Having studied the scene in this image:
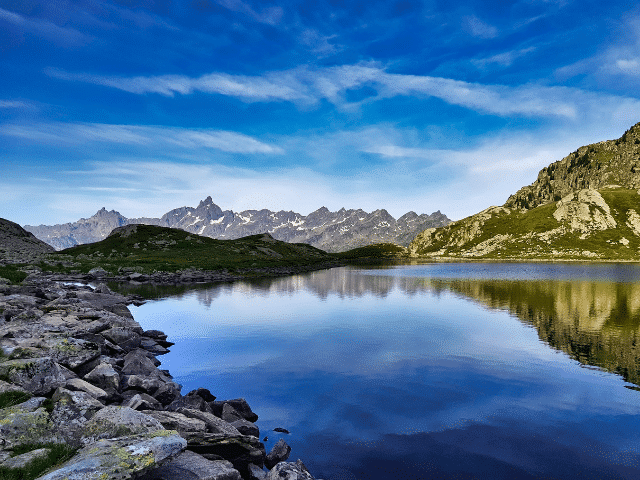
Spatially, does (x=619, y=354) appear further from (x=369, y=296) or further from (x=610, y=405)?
(x=369, y=296)

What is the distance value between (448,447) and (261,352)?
71.7 ft

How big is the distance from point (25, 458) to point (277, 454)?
10.2m

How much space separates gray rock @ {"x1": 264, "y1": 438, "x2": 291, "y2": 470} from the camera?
1718 cm

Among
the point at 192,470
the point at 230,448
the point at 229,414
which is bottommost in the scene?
the point at 229,414

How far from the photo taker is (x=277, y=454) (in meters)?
17.5

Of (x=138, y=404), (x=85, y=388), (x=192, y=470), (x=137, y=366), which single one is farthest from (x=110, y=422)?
(x=137, y=366)

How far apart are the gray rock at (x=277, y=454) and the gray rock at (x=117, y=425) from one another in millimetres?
6601

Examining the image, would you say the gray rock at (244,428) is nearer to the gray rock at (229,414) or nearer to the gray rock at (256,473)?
the gray rock at (229,414)

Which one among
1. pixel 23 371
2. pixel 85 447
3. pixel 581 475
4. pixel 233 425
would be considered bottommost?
pixel 581 475

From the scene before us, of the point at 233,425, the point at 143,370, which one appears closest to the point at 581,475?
the point at 233,425

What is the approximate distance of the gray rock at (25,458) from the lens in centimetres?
1030

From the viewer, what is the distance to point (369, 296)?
8006cm

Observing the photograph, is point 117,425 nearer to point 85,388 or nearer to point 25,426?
point 25,426

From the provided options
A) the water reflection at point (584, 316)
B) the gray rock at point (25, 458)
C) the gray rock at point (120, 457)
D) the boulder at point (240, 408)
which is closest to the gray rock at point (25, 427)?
the gray rock at point (25, 458)
